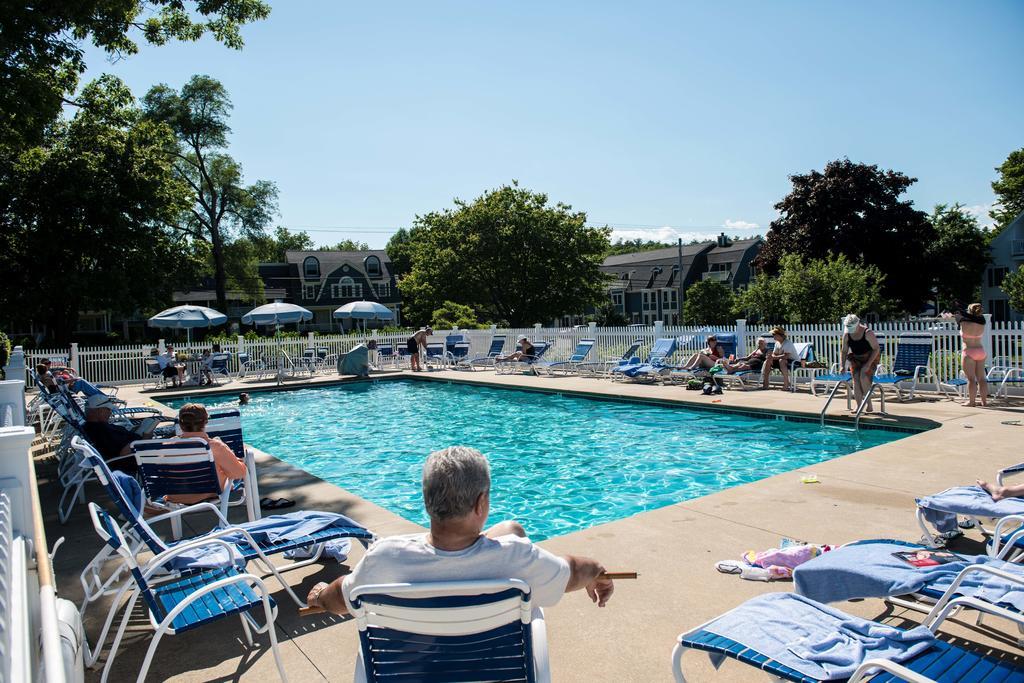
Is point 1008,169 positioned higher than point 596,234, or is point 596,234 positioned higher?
point 1008,169

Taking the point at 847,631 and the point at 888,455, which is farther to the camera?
the point at 888,455

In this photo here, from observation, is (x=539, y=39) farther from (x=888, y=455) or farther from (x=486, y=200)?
(x=486, y=200)

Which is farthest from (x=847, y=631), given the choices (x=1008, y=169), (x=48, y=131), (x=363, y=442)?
(x=1008, y=169)

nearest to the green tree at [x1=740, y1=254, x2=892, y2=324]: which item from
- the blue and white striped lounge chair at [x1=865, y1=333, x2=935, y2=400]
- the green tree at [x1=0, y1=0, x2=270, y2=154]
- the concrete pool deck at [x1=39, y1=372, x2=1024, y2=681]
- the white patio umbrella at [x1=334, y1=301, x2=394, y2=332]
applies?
the blue and white striped lounge chair at [x1=865, y1=333, x2=935, y2=400]

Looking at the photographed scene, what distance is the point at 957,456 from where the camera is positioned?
6703 millimetres

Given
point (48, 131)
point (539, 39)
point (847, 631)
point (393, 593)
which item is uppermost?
point (48, 131)

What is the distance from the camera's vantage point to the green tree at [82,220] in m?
27.3

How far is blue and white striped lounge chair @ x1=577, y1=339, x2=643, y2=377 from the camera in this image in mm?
16297

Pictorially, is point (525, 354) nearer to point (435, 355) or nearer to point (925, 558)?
point (435, 355)

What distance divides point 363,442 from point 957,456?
317 inches

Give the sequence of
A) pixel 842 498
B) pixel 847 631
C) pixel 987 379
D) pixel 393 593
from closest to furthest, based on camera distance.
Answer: pixel 393 593
pixel 847 631
pixel 842 498
pixel 987 379

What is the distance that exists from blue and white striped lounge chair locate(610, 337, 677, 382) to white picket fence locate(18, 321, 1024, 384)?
1.65ft

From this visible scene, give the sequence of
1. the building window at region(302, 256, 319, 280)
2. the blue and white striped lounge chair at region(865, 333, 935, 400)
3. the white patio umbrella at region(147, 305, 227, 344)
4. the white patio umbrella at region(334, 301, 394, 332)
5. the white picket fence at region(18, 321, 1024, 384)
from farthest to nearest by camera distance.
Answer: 1. the building window at region(302, 256, 319, 280)
2. the white patio umbrella at region(334, 301, 394, 332)
3. the white patio umbrella at region(147, 305, 227, 344)
4. the white picket fence at region(18, 321, 1024, 384)
5. the blue and white striped lounge chair at region(865, 333, 935, 400)

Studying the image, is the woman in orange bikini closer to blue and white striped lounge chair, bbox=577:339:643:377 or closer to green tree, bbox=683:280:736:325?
blue and white striped lounge chair, bbox=577:339:643:377
